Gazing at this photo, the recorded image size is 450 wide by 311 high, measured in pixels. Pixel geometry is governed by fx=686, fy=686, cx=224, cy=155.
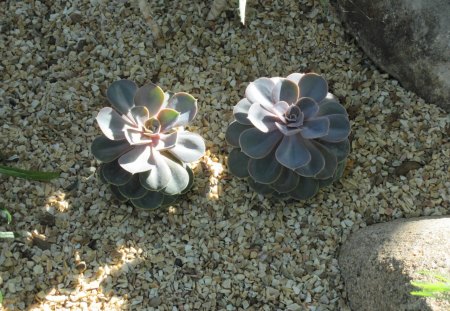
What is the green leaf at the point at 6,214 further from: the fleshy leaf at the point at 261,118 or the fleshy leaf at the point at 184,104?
the fleshy leaf at the point at 261,118

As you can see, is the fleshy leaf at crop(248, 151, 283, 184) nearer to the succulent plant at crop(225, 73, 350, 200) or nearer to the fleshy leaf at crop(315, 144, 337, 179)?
the succulent plant at crop(225, 73, 350, 200)

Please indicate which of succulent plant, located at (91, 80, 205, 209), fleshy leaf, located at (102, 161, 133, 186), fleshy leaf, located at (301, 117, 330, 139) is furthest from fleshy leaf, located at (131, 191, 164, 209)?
fleshy leaf, located at (301, 117, 330, 139)

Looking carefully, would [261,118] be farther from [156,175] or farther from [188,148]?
[156,175]

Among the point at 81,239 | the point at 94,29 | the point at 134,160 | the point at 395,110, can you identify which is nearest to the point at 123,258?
the point at 81,239

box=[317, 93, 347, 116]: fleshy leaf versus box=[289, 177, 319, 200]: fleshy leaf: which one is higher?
box=[317, 93, 347, 116]: fleshy leaf

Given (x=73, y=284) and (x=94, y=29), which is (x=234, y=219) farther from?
(x=94, y=29)

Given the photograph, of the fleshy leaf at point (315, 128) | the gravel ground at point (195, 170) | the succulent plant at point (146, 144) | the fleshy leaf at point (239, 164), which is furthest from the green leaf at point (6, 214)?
the fleshy leaf at point (315, 128)

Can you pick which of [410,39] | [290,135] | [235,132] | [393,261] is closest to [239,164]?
[235,132]
